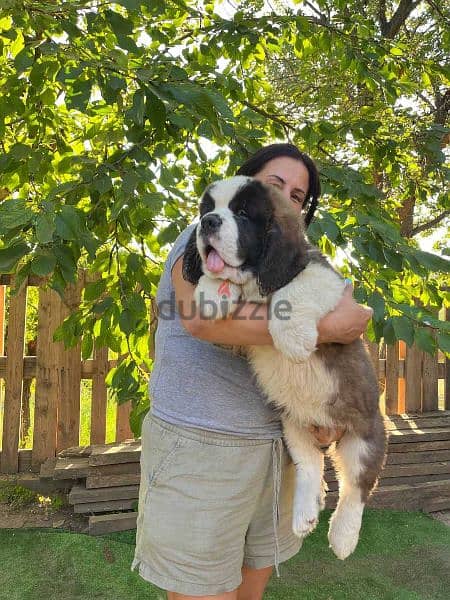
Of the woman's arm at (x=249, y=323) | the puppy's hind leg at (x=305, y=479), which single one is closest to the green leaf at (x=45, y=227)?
the woman's arm at (x=249, y=323)

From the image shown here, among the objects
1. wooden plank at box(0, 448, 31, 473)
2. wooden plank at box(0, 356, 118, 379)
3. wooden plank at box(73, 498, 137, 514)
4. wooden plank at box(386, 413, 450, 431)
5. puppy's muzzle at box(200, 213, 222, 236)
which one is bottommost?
wooden plank at box(73, 498, 137, 514)

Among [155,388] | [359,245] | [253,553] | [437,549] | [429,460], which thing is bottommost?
[437,549]

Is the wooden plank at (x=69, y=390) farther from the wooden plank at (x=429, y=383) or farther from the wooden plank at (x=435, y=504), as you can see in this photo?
the wooden plank at (x=429, y=383)

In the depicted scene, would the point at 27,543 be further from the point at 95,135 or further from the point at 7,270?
the point at 95,135

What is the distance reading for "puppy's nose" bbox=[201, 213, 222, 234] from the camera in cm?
172

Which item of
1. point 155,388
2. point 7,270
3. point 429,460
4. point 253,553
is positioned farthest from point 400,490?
point 7,270

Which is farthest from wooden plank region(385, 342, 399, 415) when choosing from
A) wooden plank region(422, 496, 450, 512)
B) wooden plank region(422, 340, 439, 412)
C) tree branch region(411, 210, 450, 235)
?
tree branch region(411, 210, 450, 235)

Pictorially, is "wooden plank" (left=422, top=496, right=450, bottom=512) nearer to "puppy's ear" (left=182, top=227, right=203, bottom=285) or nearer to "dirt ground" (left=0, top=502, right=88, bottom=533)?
"dirt ground" (left=0, top=502, right=88, bottom=533)

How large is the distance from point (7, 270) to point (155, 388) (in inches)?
26.3

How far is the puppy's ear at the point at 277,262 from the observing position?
5.84ft

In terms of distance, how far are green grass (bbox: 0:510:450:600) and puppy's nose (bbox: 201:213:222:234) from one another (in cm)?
231

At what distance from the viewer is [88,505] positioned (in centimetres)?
397

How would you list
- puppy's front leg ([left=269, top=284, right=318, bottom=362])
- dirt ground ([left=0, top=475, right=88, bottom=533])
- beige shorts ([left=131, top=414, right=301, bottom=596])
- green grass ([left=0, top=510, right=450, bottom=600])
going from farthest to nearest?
dirt ground ([left=0, top=475, right=88, bottom=533])
green grass ([left=0, top=510, right=450, bottom=600])
beige shorts ([left=131, top=414, right=301, bottom=596])
puppy's front leg ([left=269, top=284, right=318, bottom=362])

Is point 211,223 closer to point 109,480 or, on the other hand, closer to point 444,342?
point 444,342
